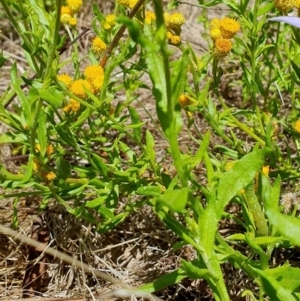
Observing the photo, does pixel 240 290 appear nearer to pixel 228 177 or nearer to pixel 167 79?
pixel 228 177

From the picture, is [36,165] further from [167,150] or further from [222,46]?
[222,46]

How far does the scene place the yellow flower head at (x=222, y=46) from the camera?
2.00 metres

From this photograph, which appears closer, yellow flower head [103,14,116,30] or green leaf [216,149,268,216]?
green leaf [216,149,268,216]

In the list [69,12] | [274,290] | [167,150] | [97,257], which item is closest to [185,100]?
[167,150]

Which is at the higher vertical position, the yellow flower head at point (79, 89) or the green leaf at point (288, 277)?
the yellow flower head at point (79, 89)

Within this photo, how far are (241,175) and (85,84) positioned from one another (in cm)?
66

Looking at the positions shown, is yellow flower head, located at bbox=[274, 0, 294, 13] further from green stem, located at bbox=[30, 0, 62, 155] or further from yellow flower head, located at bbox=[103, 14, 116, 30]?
green stem, located at bbox=[30, 0, 62, 155]

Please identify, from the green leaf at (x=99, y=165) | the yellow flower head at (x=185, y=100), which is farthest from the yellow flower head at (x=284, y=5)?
the green leaf at (x=99, y=165)

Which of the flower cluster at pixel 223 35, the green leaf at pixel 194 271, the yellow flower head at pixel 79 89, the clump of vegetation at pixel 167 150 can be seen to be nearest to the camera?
the clump of vegetation at pixel 167 150

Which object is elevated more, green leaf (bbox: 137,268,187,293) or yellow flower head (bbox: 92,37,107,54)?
yellow flower head (bbox: 92,37,107,54)

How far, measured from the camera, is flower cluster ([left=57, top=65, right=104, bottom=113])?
1.90 metres

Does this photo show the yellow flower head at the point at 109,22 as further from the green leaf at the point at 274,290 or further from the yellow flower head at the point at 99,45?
the green leaf at the point at 274,290

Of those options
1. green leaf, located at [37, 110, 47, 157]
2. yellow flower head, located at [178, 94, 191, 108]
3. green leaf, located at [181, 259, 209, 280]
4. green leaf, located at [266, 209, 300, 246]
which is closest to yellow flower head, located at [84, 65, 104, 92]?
green leaf, located at [37, 110, 47, 157]

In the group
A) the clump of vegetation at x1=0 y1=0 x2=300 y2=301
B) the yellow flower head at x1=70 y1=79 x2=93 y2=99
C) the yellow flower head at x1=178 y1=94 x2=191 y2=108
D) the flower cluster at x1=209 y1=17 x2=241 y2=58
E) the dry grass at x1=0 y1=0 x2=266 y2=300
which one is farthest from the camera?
the dry grass at x1=0 y1=0 x2=266 y2=300
